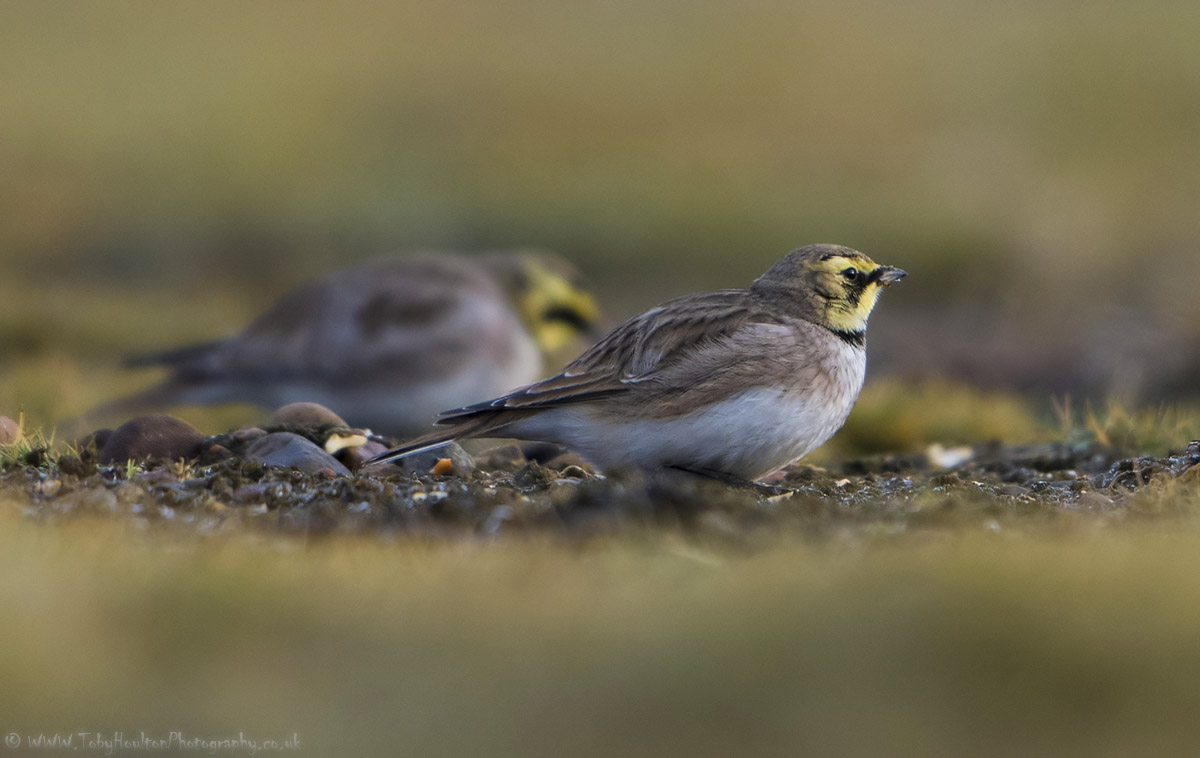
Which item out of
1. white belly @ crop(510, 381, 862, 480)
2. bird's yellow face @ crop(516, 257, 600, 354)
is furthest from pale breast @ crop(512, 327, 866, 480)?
bird's yellow face @ crop(516, 257, 600, 354)

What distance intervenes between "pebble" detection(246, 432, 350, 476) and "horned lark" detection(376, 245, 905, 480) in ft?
1.71

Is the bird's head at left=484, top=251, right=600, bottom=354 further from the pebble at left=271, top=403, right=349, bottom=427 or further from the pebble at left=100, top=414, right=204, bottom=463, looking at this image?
the pebble at left=100, top=414, right=204, bottom=463

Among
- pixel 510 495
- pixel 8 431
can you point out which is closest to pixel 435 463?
pixel 510 495

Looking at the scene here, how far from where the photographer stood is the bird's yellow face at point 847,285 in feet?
21.6

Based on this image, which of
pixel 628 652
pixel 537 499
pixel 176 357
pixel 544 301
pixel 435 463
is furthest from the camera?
pixel 544 301

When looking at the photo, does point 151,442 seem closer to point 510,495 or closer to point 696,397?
point 510,495

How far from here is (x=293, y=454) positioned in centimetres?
645

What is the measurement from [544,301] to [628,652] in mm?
6492

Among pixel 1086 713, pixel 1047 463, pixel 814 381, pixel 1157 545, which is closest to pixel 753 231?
pixel 1047 463

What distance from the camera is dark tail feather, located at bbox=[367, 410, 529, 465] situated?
596cm

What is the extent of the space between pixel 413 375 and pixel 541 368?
112cm

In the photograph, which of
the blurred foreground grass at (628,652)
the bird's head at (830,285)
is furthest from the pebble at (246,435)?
the bird's head at (830,285)

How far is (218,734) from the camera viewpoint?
338cm

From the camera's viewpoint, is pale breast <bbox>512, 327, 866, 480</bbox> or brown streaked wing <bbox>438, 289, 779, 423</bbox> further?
brown streaked wing <bbox>438, 289, 779, 423</bbox>
